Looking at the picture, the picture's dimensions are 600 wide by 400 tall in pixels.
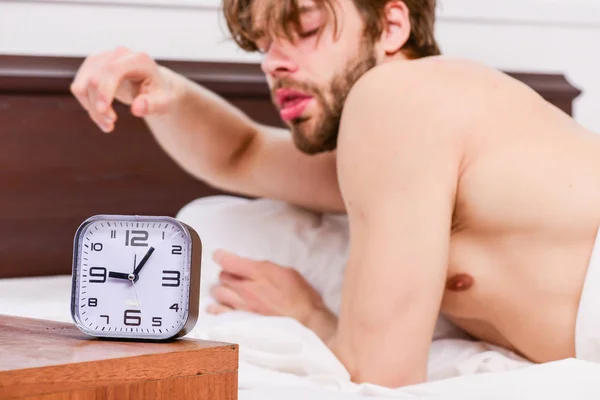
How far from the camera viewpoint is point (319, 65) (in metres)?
1.57

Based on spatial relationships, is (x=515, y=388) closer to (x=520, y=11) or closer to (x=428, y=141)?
(x=428, y=141)

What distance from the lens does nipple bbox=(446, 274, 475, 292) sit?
138cm

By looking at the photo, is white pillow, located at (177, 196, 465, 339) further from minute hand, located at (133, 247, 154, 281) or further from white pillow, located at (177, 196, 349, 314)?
minute hand, located at (133, 247, 154, 281)

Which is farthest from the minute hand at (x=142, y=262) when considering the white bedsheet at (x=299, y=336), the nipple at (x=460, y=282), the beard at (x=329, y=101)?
the beard at (x=329, y=101)

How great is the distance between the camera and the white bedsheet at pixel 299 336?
104cm

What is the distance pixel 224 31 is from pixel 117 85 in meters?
0.67

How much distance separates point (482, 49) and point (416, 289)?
1274 mm

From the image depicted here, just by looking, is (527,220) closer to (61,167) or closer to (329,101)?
(329,101)

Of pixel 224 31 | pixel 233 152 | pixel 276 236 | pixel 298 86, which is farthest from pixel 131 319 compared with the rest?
pixel 224 31

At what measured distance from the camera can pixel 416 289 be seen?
1.23 meters

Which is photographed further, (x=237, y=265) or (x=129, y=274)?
(x=237, y=265)

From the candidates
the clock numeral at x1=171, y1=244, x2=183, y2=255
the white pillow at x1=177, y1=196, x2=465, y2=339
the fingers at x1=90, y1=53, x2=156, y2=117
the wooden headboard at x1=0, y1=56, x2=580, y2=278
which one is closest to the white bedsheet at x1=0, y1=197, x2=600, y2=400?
the white pillow at x1=177, y1=196, x2=465, y2=339

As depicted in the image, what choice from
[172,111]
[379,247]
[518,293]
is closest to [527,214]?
[518,293]

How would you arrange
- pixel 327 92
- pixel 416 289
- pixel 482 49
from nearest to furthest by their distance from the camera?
1. pixel 416 289
2. pixel 327 92
3. pixel 482 49
